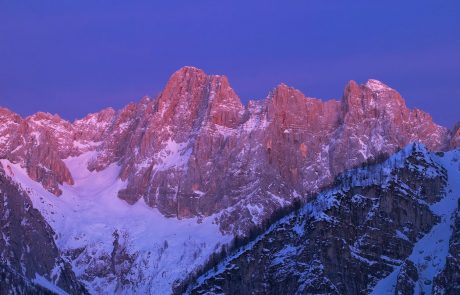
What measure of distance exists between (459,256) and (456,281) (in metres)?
3.95

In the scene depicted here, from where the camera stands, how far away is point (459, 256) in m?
200

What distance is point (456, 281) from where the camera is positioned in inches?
7815
